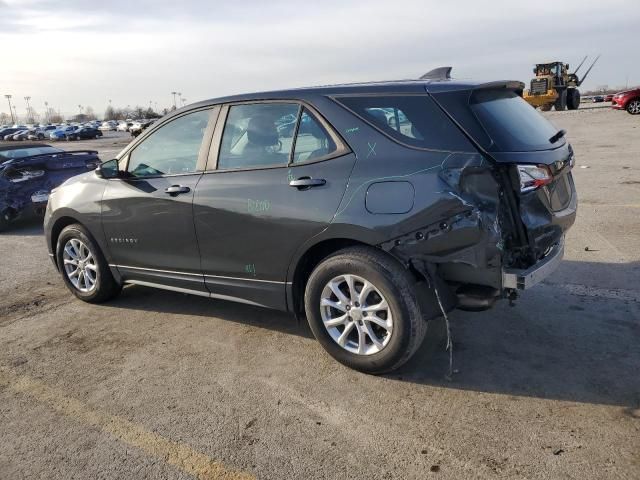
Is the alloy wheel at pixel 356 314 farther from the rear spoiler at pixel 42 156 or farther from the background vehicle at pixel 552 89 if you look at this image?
the background vehicle at pixel 552 89

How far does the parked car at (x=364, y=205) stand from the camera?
3.16 meters

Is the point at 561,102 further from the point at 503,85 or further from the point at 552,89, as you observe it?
the point at 503,85

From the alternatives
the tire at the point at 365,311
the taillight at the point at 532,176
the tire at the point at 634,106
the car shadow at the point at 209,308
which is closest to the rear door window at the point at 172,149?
the car shadow at the point at 209,308

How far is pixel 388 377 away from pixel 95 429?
177cm

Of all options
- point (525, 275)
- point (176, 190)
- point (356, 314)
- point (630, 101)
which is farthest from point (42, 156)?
point (630, 101)

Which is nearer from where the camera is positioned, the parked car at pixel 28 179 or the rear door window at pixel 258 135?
the rear door window at pixel 258 135

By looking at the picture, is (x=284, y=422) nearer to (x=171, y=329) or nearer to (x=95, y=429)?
(x=95, y=429)

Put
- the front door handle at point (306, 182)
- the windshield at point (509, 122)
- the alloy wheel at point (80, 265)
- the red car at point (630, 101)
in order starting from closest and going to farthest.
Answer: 1. the windshield at point (509, 122)
2. the front door handle at point (306, 182)
3. the alloy wheel at point (80, 265)
4. the red car at point (630, 101)

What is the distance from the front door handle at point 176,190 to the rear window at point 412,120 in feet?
4.71

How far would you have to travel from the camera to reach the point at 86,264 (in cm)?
511

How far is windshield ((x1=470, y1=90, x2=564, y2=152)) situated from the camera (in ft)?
10.6

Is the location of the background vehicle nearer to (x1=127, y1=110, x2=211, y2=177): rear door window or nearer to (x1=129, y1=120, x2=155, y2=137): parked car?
(x1=129, y1=120, x2=155, y2=137): parked car

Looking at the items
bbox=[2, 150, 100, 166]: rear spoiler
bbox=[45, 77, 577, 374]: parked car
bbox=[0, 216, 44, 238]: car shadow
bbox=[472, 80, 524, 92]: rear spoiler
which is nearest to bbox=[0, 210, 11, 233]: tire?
bbox=[0, 216, 44, 238]: car shadow

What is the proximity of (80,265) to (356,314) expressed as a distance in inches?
118
